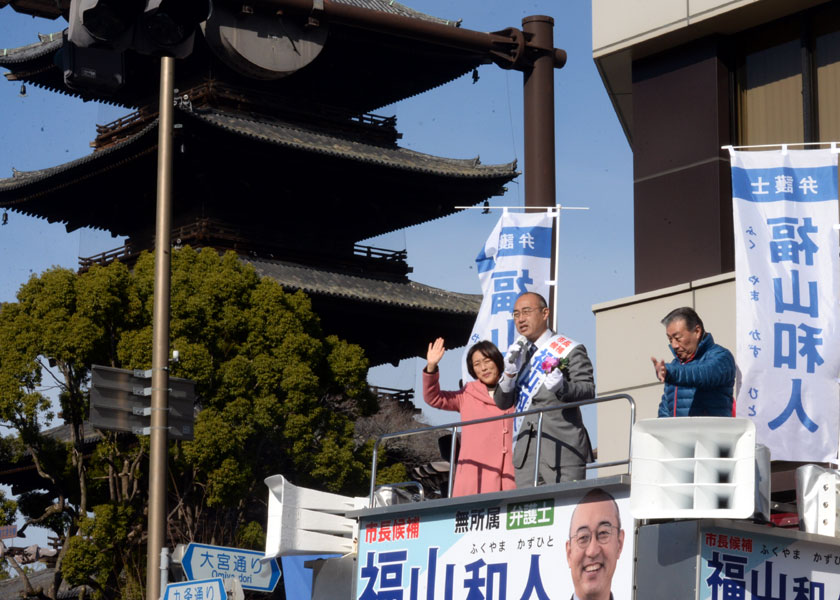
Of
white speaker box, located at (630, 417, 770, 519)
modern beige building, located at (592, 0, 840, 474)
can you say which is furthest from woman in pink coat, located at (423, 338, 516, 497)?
modern beige building, located at (592, 0, 840, 474)

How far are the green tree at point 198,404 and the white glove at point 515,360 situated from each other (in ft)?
61.5

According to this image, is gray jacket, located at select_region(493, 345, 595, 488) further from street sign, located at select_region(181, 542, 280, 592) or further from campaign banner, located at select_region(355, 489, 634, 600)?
street sign, located at select_region(181, 542, 280, 592)

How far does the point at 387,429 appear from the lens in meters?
32.6

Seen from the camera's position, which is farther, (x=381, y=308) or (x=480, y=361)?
(x=381, y=308)

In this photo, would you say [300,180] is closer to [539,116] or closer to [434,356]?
[539,116]

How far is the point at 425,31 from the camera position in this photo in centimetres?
1033

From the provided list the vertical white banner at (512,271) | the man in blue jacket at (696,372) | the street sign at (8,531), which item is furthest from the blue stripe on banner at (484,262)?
the street sign at (8,531)

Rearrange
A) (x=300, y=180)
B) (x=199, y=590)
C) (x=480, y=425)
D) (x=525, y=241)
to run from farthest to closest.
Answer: (x=300, y=180), (x=525, y=241), (x=199, y=590), (x=480, y=425)

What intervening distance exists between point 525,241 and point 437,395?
2.46 m

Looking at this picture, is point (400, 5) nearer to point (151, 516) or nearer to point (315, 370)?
point (315, 370)

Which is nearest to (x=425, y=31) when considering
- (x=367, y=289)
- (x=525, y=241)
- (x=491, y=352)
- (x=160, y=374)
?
(x=525, y=241)

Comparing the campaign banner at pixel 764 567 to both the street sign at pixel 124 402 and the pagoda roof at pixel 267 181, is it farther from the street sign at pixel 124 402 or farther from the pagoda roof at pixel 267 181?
the pagoda roof at pixel 267 181

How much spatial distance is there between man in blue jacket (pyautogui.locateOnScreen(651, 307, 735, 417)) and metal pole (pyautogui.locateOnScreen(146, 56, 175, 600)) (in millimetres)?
6498

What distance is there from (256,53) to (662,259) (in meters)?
3.99
